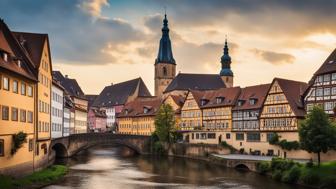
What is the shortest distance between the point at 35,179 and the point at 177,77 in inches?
3979

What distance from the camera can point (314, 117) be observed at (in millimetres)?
51344

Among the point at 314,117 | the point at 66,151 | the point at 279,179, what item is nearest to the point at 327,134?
the point at 314,117

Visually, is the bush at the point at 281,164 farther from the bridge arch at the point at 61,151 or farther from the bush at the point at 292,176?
the bridge arch at the point at 61,151

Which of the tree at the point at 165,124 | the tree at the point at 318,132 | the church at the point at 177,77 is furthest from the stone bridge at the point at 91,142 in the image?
the church at the point at 177,77

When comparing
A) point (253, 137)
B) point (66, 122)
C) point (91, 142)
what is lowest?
point (91, 142)

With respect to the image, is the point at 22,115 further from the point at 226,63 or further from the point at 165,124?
the point at 226,63

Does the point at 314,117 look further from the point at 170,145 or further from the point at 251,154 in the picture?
the point at 170,145

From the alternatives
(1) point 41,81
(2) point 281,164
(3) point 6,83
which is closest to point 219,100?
(2) point 281,164

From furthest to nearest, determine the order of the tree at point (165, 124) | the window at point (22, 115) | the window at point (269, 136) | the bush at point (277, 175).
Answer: the tree at point (165, 124)
the window at point (269, 136)
the bush at point (277, 175)
the window at point (22, 115)

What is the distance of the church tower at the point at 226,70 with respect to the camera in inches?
6033

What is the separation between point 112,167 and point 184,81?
76.5 metres

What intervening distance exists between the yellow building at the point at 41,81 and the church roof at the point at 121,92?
10011cm

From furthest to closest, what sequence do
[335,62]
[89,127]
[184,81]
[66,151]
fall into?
[89,127] → [184,81] → [66,151] → [335,62]

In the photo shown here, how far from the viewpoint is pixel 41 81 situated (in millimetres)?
51125
